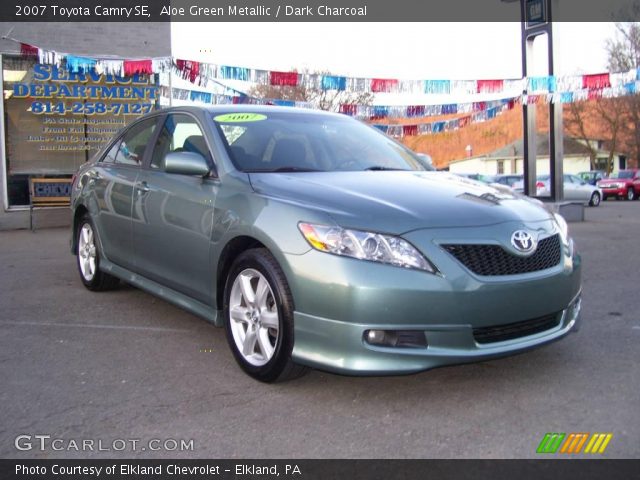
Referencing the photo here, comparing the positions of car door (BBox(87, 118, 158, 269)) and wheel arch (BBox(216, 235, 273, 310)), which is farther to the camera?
car door (BBox(87, 118, 158, 269))

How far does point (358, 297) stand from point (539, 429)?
3.37ft

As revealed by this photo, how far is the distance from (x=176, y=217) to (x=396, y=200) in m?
1.62

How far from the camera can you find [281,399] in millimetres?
3326

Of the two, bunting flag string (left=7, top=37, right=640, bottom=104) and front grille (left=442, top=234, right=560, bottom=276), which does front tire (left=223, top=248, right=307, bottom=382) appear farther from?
bunting flag string (left=7, top=37, right=640, bottom=104)

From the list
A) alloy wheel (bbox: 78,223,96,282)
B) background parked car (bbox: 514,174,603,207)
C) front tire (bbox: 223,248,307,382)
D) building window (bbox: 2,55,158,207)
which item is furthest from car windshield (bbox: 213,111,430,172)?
background parked car (bbox: 514,174,603,207)

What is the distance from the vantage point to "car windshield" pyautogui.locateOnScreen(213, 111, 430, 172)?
4.19 metres

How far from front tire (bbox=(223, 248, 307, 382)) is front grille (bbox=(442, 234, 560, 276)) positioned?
0.90m

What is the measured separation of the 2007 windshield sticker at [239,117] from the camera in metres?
4.45

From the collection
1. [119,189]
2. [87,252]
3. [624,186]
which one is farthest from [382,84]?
[624,186]

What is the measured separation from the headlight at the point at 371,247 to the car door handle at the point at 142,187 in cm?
206

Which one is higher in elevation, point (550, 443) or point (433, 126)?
point (433, 126)
